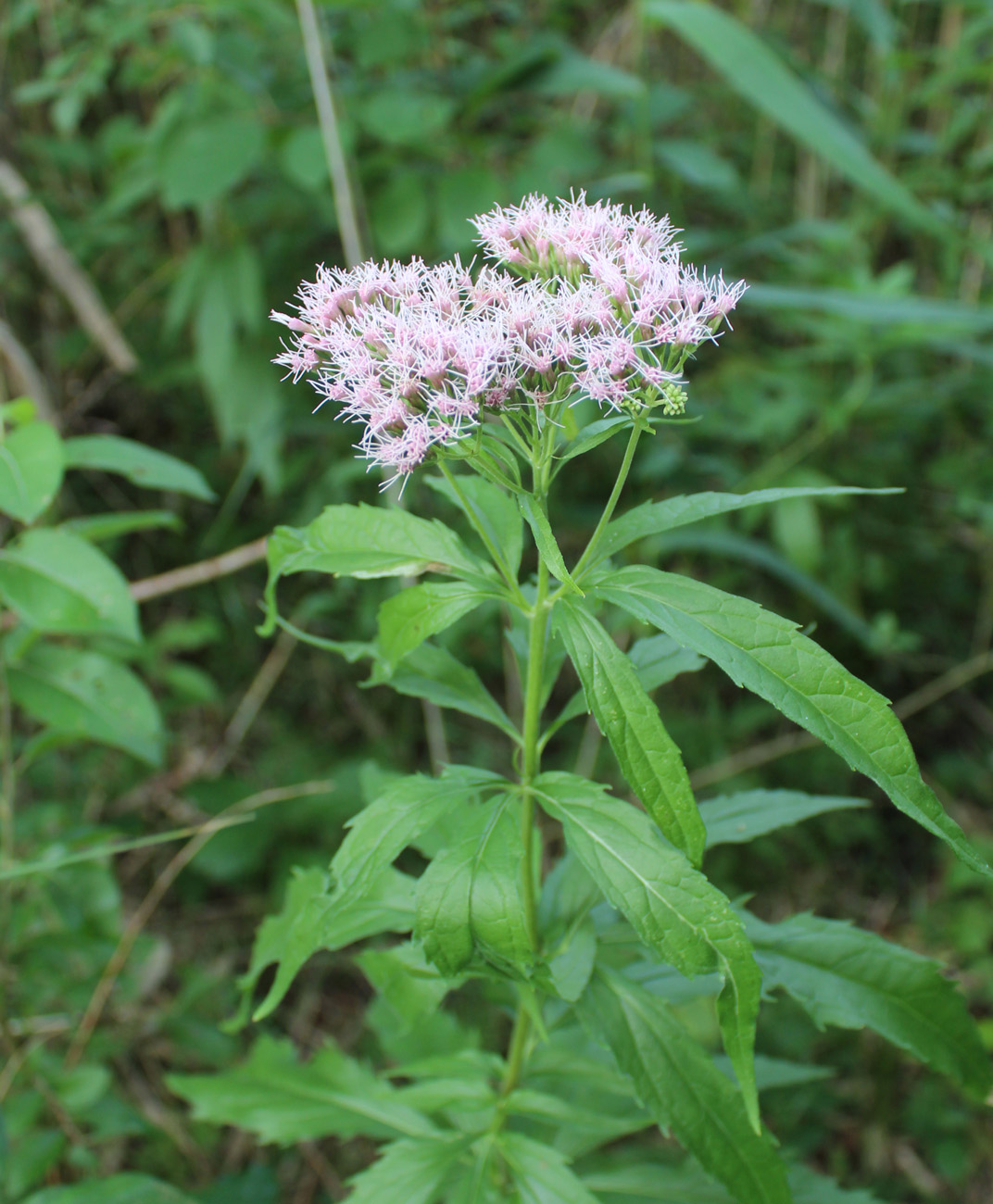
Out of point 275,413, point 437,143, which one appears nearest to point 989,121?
point 437,143

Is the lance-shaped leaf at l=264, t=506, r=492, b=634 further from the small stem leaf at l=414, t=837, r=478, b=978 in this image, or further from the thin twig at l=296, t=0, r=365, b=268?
the thin twig at l=296, t=0, r=365, b=268

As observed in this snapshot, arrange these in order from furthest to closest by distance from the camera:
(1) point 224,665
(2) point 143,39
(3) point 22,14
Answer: (1) point 224,665, (2) point 143,39, (3) point 22,14

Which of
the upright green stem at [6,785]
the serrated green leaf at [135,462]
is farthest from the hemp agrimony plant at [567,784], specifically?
the upright green stem at [6,785]

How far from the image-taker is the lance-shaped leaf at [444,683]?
128 cm

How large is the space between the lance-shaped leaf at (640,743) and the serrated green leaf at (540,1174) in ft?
1.91

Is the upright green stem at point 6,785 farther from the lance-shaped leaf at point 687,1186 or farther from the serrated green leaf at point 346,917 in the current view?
the lance-shaped leaf at point 687,1186

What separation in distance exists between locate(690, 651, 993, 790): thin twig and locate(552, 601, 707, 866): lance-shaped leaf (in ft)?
5.55

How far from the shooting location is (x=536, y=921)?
51.1 inches

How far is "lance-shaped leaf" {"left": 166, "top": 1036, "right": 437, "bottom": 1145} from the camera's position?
4.99 ft

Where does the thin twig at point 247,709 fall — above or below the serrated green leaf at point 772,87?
below

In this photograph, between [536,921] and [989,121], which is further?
[989,121]

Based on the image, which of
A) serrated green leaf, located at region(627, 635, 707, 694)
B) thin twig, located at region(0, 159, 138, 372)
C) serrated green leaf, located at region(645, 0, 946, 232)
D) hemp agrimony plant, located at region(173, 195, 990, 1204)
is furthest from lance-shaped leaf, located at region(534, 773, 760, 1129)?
thin twig, located at region(0, 159, 138, 372)

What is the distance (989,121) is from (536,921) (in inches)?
128

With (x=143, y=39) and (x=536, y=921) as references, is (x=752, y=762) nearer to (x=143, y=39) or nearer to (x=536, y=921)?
(x=536, y=921)
